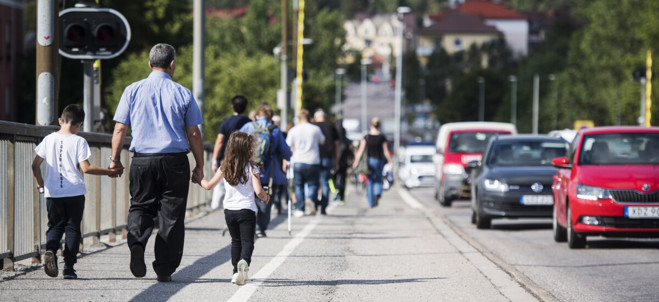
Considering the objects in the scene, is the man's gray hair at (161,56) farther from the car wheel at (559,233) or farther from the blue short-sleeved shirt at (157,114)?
the car wheel at (559,233)

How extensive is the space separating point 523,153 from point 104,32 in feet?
29.7

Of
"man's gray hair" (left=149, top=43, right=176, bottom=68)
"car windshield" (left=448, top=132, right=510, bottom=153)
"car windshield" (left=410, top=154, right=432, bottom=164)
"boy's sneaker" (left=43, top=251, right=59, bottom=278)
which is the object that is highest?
"man's gray hair" (left=149, top=43, right=176, bottom=68)

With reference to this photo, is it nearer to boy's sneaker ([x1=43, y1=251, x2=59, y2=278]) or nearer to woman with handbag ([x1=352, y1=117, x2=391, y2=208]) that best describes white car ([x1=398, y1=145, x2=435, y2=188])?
woman with handbag ([x1=352, y1=117, x2=391, y2=208])

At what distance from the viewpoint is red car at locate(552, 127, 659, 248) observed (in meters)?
14.3

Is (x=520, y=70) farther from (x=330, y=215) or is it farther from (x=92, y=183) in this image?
(x=92, y=183)

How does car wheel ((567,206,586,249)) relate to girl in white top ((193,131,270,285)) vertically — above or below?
below

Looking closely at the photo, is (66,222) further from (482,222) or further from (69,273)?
(482,222)

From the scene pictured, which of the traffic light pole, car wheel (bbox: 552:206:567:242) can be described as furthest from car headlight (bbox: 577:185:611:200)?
the traffic light pole

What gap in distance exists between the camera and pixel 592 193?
47.4 feet

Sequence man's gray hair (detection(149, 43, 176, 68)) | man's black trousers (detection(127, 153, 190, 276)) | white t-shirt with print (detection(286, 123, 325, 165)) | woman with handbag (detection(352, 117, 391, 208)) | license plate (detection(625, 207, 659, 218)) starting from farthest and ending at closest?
woman with handbag (detection(352, 117, 391, 208))
white t-shirt with print (detection(286, 123, 325, 165))
license plate (detection(625, 207, 659, 218))
man's gray hair (detection(149, 43, 176, 68))
man's black trousers (detection(127, 153, 190, 276))

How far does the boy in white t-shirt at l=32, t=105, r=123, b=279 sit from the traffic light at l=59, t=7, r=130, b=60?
3.29 meters

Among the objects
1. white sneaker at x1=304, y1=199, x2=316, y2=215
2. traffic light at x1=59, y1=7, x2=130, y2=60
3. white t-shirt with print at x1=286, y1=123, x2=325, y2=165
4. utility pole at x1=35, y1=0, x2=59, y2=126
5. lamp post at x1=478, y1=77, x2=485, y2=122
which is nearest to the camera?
utility pole at x1=35, y1=0, x2=59, y2=126

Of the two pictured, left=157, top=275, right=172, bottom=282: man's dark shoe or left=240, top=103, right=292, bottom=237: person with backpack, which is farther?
left=240, top=103, right=292, bottom=237: person with backpack

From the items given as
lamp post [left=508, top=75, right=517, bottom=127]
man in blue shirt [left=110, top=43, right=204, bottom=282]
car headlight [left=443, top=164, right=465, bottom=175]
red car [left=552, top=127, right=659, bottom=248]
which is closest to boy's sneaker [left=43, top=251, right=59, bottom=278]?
man in blue shirt [left=110, top=43, right=204, bottom=282]
